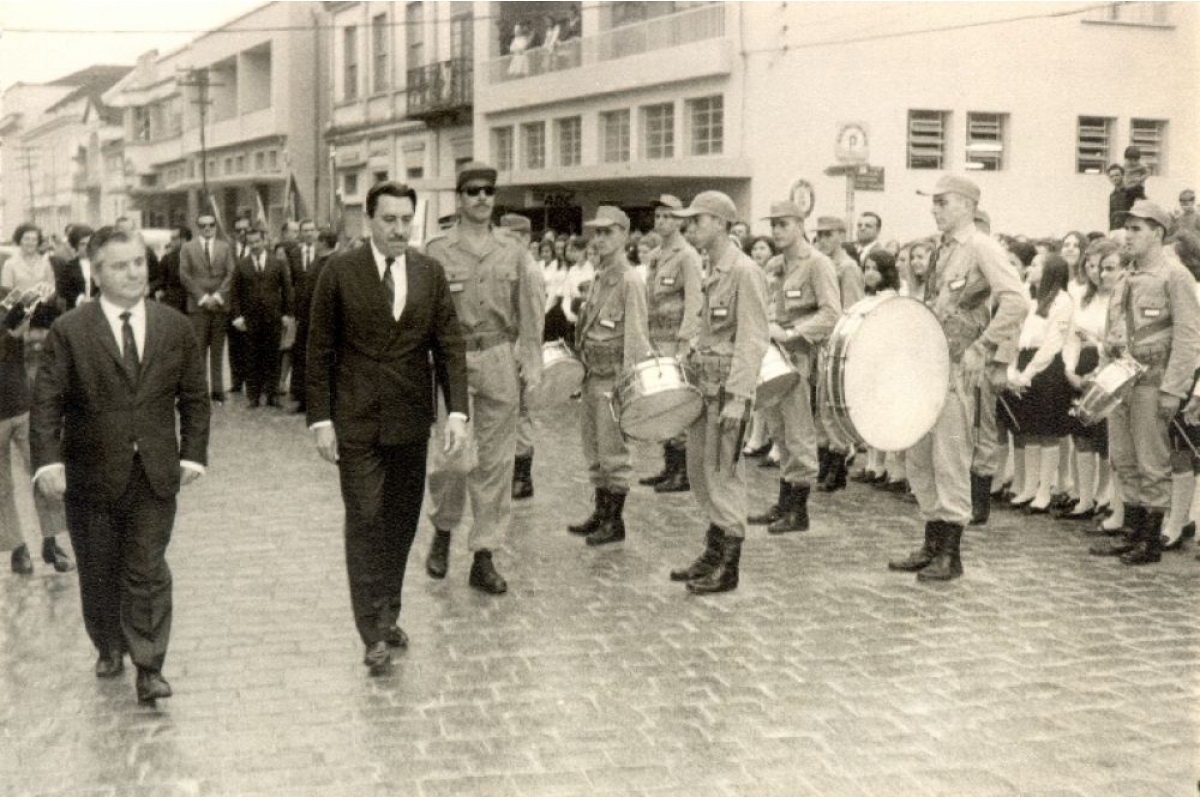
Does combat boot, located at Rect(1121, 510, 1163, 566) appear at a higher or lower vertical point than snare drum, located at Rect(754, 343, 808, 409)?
lower

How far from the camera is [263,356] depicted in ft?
58.6

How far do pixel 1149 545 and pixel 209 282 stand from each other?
11.7m

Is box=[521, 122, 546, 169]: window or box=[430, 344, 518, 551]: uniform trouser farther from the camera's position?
box=[521, 122, 546, 169]: window

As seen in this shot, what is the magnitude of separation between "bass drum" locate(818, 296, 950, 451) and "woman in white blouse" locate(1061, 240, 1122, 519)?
7.69 ft

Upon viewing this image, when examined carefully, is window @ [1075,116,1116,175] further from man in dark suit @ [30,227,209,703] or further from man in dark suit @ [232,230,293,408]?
man in dark suit @ [30,227,209,703]

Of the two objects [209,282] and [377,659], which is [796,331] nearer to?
[377,659]

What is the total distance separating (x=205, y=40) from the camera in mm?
55500

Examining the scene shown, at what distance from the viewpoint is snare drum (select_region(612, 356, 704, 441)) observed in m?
8.00

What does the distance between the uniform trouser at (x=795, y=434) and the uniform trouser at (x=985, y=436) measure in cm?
105

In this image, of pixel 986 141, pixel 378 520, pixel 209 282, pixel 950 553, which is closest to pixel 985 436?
pixel 950 553

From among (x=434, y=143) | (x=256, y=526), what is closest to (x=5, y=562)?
(x=256, y=526)

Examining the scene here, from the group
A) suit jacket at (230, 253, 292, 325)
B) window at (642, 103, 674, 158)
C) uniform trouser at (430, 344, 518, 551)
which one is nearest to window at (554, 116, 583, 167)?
window at (642, 103, 674, 158)

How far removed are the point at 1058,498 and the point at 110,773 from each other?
23.9 ft

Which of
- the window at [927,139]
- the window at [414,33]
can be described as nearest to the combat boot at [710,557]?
the window at [927,139]
